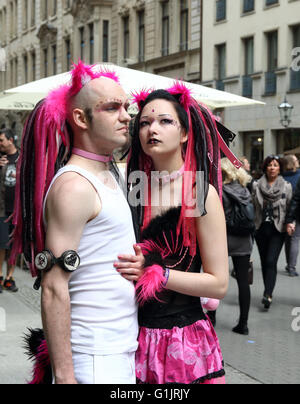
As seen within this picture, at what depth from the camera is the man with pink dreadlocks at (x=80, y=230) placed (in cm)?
210

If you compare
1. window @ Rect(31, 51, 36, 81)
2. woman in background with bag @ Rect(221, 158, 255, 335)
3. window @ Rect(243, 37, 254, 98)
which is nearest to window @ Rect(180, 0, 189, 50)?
window @ Rect(243, 37, 254, 98)

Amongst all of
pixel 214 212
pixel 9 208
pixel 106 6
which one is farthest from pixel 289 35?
pixel 214 212

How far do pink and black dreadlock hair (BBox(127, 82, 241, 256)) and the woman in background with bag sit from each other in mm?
3813

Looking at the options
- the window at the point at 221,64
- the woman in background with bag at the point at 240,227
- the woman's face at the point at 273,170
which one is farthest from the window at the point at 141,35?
the woman in background with bag at the point at 240,227

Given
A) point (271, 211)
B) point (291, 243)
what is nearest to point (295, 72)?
point (291, 243)

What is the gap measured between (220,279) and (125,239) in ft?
1.30

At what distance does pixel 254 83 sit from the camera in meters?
24.5

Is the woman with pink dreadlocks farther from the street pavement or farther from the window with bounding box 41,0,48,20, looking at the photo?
the window with bounding box 41,0,48,20

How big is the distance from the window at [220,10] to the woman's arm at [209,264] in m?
24.8

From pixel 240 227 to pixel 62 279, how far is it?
4.53 m

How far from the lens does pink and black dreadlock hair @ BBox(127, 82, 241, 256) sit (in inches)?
99.9

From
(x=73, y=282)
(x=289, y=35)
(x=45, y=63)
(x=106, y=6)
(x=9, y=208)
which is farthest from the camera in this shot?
(x=45, y=63)

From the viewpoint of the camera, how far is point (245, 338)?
6.16 metres
